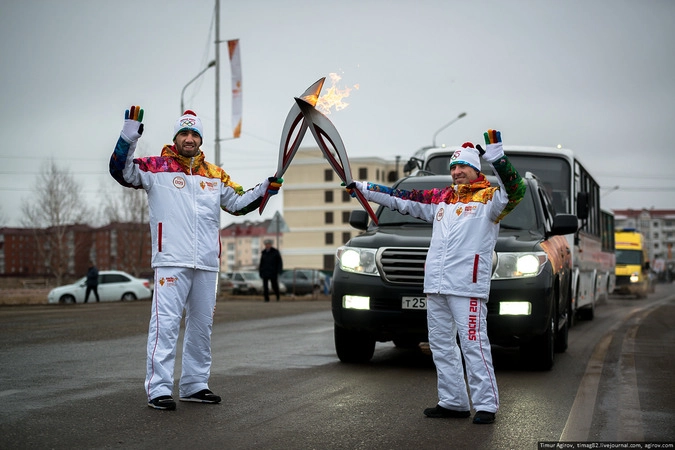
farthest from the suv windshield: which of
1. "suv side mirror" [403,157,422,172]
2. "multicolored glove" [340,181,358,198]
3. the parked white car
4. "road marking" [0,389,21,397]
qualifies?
the parked white car

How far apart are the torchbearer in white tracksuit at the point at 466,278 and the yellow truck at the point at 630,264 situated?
36184 mm

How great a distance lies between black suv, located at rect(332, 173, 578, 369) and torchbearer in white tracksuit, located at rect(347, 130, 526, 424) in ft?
7.12

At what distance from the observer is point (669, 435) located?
5.84 metres

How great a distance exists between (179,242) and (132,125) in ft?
3.16

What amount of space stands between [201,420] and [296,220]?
344ft

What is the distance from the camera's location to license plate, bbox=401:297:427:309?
906 cm

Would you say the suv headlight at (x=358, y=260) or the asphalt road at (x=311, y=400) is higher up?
the suv headlight at (x=358, y=260)

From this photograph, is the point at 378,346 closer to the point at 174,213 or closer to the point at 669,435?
the point at 174,213

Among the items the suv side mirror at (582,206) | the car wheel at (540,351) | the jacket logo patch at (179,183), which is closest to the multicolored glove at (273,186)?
the jacket logo patch at (179,183)

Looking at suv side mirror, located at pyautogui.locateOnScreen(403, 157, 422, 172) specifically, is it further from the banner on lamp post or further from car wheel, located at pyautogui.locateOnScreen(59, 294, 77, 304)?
car wheel, located at pyautogui.locateOnScreen(59, 294, 77, 304)

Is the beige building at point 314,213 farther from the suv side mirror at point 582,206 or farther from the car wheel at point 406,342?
the car wheel at point 406,342

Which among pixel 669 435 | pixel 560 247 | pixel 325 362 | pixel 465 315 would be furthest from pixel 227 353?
pixel 669 435

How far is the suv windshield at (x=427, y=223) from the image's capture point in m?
10.2

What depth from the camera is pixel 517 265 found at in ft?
29.8
